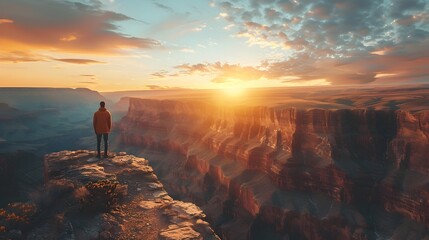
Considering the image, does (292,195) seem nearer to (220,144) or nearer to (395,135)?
(395,135)

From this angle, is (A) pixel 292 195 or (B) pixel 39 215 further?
(A) pixel 292 195

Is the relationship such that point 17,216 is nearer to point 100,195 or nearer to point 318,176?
point 100,195

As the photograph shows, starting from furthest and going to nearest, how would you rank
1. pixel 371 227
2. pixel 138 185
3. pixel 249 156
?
pixel 249 156
pixel 371 227
pixel 138 185

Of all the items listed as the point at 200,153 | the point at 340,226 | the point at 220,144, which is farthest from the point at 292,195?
the point at 200,153

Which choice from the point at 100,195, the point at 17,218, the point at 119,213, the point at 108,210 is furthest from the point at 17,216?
the point at 119,213

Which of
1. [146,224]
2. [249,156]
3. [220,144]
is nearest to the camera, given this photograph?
[146,224]

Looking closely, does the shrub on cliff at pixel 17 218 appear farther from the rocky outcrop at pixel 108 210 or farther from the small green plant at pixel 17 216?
the rocky outcrop at pixel 108 210

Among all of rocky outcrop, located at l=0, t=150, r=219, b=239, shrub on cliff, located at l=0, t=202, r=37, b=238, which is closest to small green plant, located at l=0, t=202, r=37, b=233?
shrub on cliff, located at l=0, t=202, r=37, b=238
